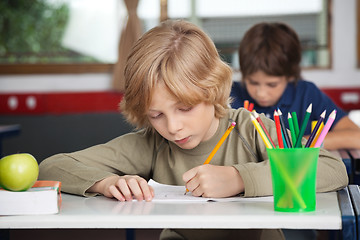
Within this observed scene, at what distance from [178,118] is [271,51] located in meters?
1.21

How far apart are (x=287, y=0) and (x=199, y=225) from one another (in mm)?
3933

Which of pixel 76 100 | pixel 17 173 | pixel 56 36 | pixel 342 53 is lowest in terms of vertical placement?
pixel 76 100

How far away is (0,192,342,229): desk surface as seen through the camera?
0.86 meters

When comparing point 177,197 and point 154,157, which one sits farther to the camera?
point 154,157

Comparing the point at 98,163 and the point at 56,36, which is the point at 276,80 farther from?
the point at 56,36

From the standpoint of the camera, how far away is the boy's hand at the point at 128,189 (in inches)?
42.4

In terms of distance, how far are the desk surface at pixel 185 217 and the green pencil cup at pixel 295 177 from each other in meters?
0.02

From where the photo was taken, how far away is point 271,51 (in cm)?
231

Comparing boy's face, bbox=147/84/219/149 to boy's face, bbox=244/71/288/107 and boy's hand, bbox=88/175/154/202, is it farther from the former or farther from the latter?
boy's face, bbox=244/71/288/107

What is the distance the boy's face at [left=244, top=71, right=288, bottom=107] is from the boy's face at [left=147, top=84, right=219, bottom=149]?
100cm

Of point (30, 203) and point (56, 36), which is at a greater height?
point (56, 36)

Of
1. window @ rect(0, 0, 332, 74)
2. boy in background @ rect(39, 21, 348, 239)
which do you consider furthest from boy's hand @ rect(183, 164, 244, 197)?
window @ rect(0, 0, 332, 74)

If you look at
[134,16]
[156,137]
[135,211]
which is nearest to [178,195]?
[135,211]

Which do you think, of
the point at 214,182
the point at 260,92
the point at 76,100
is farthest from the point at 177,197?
the point at 76,100
